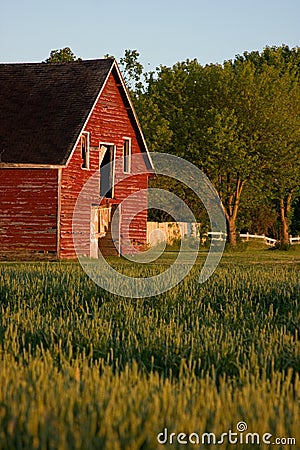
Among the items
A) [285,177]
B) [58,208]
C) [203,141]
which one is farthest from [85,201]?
[285,177]

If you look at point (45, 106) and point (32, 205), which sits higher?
point (45, 106)

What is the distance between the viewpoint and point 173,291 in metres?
16.8

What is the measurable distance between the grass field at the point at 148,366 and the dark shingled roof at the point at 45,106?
14.7 m

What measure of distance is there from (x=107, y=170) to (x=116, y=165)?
49 centimetres

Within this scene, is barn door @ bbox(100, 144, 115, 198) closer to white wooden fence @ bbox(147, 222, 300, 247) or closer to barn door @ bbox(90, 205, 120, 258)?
barn door @ bbox(90, 205, 120, 258)

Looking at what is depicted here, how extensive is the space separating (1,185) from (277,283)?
17974mm

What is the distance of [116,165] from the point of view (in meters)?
38.6

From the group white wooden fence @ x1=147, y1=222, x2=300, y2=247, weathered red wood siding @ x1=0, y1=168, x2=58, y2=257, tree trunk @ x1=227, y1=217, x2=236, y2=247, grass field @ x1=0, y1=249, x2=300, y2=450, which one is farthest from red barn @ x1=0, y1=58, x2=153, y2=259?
grass field @ x1=0, y1=249, x2=300, y2=450

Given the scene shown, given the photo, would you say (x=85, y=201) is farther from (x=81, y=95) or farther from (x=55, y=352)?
(x=55, y=352)

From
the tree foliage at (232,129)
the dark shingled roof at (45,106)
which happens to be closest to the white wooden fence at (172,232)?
the tree foliage at (232,129)

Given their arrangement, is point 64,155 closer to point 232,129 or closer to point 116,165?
point 116,165

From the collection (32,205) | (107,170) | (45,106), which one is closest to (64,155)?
(32,205)

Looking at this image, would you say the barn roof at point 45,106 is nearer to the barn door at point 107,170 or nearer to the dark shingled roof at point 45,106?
the dark shingled roof at point 45,106

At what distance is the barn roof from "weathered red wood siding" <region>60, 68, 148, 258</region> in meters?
0.96
